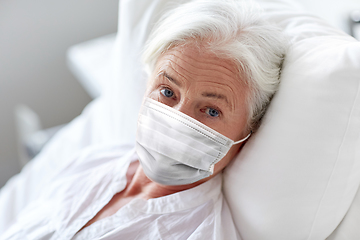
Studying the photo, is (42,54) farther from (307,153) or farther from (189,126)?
(307,153)

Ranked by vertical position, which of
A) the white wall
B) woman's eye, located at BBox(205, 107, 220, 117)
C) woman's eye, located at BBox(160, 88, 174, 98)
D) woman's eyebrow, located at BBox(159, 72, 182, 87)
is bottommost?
the white wall

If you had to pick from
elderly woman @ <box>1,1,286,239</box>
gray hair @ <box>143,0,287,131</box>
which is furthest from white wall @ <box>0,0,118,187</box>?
gray hair @ <box>143,0,287,131</box>

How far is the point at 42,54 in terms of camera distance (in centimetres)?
213

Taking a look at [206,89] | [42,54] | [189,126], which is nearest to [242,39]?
[206,89]

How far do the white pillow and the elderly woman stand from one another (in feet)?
0.18

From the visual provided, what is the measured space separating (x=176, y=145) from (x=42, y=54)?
5.20 feet

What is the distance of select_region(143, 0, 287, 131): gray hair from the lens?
89cm

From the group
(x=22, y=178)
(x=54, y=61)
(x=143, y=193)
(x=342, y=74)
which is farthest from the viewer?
(x=54, y=61)

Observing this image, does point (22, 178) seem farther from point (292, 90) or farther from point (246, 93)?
point (292, 90)

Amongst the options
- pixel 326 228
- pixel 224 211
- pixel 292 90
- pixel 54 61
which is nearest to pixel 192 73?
pixel 292 90

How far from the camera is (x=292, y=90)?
90 cm

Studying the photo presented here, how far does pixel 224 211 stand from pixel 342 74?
1.63 ft

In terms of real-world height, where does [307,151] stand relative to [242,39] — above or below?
below

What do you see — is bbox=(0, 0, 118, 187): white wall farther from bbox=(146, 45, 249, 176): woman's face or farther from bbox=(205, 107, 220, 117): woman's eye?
bbox=(205, 107, 220, 117): woman's eye
